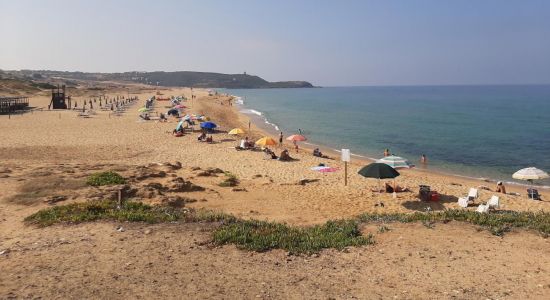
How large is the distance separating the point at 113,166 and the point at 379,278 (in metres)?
14.9

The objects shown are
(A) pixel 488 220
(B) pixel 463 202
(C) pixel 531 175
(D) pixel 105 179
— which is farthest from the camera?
(C) pixel 531 175

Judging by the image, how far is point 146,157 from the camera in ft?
79.5

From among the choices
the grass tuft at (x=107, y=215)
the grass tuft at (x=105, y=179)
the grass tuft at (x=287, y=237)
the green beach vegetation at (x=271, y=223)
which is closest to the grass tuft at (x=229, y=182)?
the grass tuft at (x=105, y=179)

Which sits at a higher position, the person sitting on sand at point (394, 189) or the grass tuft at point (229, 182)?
the grass tuft at point (229, 182)

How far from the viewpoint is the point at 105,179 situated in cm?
1538

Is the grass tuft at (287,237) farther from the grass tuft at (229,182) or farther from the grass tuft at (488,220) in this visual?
the grass tuft at (229,182)

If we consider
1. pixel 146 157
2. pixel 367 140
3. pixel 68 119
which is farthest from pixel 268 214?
pixel 68 119

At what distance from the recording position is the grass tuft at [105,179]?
14930 millimetres

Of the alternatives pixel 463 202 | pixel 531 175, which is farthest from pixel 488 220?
pixel 531 175

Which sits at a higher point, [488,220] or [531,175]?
[531,175]

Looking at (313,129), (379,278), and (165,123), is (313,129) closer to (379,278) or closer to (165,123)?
(165,123)

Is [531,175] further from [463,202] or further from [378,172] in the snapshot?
[378,172]

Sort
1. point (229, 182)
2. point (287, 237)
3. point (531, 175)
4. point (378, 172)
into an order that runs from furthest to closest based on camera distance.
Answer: point (531, 175) → point (229, 182) → point (378, 172) → point (287, 237)

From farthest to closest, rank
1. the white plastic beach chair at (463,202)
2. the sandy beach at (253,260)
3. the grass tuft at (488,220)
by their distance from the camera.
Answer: the white plastic beach chair at (463,202)
the grass tuft at (488,220)
the sandy beach at (253,260)
